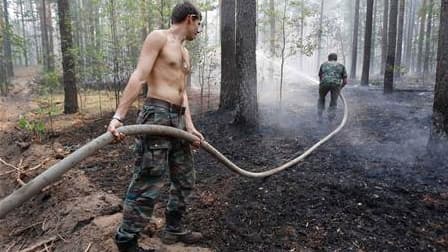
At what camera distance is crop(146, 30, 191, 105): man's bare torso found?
11.5ft

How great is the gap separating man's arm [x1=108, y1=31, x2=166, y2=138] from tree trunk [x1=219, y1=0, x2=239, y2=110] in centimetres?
748

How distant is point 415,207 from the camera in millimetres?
4543

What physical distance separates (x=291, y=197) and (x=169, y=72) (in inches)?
96.6

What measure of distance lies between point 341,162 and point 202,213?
307cm

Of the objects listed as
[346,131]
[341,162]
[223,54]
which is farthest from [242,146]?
[223,54]

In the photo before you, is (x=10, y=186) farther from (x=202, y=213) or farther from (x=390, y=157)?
(x=390, y=157)

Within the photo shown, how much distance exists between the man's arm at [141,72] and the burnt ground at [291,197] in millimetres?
1557

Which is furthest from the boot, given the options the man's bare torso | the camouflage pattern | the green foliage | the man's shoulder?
the camouflage pattern

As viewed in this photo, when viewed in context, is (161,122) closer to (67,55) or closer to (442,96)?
(442,96)

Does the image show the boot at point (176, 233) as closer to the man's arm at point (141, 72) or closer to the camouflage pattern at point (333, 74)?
the man's arm at point (141, 72)

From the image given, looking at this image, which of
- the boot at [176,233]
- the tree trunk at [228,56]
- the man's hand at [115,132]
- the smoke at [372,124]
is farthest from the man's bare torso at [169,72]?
the tree trunk at [228,56]

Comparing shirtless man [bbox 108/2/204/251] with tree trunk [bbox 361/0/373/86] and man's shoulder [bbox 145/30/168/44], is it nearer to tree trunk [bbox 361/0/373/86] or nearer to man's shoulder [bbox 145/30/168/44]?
man's shoulder [bbox 145/30/168/44]

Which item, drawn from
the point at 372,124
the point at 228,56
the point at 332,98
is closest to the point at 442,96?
the point at 372,124

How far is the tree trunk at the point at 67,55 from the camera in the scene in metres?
11.6
